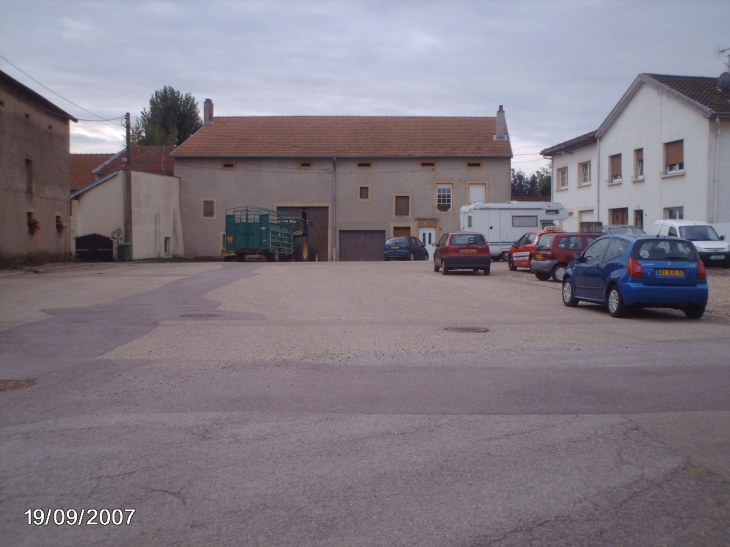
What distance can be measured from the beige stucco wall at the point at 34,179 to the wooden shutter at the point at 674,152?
2956 cm

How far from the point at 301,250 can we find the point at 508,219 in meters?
13.9

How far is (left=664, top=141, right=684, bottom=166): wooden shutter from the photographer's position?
31.0 metres

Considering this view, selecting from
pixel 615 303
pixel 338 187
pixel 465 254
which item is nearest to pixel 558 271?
pixel 465 254

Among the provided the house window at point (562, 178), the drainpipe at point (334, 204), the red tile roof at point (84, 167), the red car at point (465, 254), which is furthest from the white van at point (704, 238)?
the red tile roof at point (84, 167)

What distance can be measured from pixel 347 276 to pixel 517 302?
30.0ft

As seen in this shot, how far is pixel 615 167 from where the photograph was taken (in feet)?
120

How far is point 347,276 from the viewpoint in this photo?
24.1 meters

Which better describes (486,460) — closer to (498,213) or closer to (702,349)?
(702,349)

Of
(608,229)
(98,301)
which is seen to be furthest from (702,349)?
(608,229)

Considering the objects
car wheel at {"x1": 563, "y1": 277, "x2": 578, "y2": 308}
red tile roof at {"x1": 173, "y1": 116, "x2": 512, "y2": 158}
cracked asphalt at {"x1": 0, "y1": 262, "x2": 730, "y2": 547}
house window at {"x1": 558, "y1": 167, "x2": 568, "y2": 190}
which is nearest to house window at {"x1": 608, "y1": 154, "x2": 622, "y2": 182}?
Answer: house window at {"x1": 558, "y1": 167, "x2": 568, "y2": 190}

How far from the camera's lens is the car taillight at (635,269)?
41.2 feet

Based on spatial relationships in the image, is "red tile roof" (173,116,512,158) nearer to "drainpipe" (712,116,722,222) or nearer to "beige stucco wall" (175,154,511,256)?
"beige stucco wall" (175,154,511,256)

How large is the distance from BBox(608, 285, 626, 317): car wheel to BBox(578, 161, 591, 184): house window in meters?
28.0

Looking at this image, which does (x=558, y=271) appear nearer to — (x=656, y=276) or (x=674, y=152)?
(x=656, y=276)
